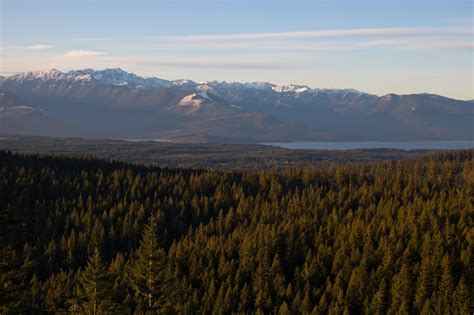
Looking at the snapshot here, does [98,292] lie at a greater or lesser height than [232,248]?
greater

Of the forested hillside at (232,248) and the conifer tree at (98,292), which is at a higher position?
the conifer tree at (98,292)

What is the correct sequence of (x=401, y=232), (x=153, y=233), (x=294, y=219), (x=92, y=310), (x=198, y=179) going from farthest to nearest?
(x=198, y=179)
(x=294, y=219)
(x=401, y=232)
(x=153, y=233)
(x=92, y=310)

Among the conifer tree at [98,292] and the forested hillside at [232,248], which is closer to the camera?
the conifer tree at [98,292]

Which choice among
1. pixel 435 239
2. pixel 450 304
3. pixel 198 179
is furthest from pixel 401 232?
pixel 198 179

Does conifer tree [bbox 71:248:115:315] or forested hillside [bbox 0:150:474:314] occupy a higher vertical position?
conifer tree [bbox 71:248:115:315]

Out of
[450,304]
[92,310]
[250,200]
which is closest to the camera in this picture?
[92,310]

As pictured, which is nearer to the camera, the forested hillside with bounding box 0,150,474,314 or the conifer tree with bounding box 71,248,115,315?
the conifer tree with bounding box 71,248,115,315

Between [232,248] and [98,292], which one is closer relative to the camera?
[98,292]

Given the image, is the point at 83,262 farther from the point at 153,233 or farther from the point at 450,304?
the point at 153,233
